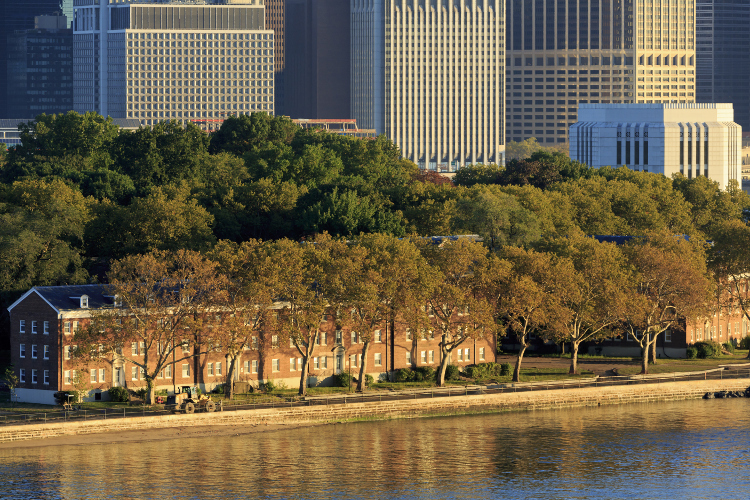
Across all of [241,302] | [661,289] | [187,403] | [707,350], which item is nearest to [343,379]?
[241,302]


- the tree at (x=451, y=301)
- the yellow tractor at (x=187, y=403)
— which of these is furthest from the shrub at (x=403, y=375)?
the yellow tractor at (x=187, y=403)

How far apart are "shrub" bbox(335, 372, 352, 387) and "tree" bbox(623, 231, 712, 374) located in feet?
110

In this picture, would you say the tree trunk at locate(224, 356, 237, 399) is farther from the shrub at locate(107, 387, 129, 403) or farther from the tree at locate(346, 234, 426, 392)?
the tree at locate(346, 234, 426, 392)

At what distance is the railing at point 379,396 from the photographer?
439ft

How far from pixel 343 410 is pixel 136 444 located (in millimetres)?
23195

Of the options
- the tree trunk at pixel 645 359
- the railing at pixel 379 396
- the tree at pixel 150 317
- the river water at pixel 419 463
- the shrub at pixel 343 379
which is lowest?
the river water at pixel 419 463

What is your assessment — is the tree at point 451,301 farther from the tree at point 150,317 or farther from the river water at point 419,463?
the tree at point 150,317

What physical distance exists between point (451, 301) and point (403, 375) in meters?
11.2

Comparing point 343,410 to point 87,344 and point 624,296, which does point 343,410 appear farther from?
point 624,296

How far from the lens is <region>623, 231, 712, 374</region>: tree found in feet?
558

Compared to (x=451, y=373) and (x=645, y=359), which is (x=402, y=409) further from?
(x=645, y=359)

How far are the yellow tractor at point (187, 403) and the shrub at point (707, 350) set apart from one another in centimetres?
7217

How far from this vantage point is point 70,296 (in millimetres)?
143875

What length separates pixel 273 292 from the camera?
5842 inches
